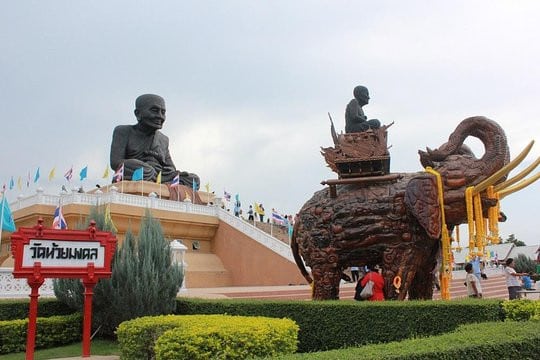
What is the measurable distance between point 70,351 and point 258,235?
44.4ft

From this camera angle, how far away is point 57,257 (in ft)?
26.8

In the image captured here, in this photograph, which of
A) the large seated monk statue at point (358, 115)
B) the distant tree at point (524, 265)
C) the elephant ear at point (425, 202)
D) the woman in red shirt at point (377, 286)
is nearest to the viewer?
the elephant ear at point (425, 202)

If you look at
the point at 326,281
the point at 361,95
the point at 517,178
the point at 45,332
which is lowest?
the point at 45,332

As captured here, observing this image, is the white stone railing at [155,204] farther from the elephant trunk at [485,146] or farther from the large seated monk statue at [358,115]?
the elephant trunk at [485,146]

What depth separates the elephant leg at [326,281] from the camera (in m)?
9.32

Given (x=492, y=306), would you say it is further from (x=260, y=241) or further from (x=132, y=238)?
(x=260, y=241)

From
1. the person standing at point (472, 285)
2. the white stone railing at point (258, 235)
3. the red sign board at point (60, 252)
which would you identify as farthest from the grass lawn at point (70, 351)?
the white stone railing at point (258, 235)

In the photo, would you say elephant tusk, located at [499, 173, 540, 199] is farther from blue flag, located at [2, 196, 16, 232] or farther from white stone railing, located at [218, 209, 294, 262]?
white stone railing, located at [218, 209, 294, 262]

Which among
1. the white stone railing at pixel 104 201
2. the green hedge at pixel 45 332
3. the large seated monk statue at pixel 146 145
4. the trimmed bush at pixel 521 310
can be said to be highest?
the large seated monk statue at pixel 146 145

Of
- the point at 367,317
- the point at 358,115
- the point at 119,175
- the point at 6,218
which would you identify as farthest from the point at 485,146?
the point at 119,175

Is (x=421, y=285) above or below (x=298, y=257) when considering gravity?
below

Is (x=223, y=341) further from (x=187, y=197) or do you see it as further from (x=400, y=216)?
(x=187, y=197)

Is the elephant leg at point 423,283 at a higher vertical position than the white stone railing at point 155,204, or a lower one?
lower

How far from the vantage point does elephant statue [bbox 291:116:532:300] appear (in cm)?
852
